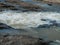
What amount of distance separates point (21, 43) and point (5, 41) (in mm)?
536

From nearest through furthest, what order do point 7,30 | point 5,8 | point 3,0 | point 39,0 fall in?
point 7,30
point 5,8
point 3,0
point 39,0

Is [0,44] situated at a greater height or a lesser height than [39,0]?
greater

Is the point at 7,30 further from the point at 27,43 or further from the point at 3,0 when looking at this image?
the point at 3,0

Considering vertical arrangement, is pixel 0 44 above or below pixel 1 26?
above

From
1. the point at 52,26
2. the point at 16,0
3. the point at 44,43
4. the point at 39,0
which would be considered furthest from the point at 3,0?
the point at 44,43

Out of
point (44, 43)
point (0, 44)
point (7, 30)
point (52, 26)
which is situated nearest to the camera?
point (0, 44)

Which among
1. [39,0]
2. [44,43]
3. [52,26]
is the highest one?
[44,43]

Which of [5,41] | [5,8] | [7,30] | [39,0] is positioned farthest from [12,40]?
[39,0]

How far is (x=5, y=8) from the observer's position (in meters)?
21.7

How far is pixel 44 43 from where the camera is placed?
27.4 ft

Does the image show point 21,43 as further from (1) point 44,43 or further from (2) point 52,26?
(2) point 52,26

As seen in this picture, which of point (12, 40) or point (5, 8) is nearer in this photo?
point (12, 40)

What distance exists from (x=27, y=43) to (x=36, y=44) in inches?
11.4

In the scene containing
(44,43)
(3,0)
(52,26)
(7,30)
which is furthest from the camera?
(3,0)
